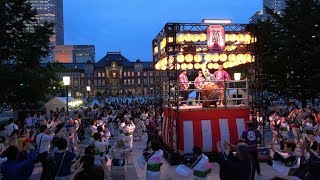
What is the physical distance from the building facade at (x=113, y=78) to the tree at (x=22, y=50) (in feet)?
394

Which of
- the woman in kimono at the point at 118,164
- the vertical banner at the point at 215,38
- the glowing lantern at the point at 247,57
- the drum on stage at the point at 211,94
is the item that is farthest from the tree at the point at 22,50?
the woman in kimono at the point at 118,164

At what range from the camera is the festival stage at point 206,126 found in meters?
15.4

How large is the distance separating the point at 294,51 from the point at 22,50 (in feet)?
68.6

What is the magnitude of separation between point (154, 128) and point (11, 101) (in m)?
13.4

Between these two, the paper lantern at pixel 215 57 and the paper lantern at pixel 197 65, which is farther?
the paper lantern at pixel 197 65

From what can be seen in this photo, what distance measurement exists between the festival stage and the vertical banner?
111 inches

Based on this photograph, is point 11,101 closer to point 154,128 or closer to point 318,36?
point 154,128

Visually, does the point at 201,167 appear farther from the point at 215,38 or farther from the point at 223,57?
the point at 223,57

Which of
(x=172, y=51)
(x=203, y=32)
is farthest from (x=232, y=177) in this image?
(x=203, y=32)

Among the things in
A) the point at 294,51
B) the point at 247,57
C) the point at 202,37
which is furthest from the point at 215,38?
the point at 294,51

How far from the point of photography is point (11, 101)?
27.7 meters

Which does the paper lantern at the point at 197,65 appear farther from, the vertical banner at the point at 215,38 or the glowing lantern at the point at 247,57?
the vertical banner at the point at 215,38

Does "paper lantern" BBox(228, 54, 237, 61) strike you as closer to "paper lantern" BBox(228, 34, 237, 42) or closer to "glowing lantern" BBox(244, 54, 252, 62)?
"glowing lantern" BBox(244, 54, 252, 62)

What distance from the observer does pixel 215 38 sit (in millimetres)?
17156
